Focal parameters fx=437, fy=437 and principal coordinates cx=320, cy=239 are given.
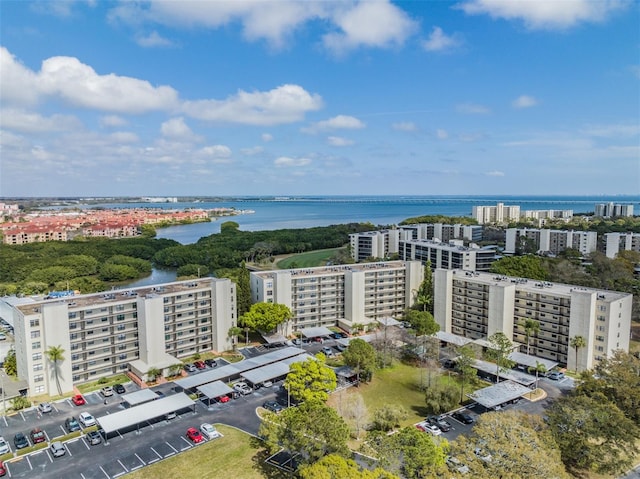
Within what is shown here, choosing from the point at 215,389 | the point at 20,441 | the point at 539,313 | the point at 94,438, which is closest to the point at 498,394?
the point at 539,313

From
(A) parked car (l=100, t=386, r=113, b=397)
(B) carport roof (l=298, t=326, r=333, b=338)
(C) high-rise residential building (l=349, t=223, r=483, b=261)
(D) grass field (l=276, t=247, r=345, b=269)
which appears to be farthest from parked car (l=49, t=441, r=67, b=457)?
(C) high-rise residential building (l=349, t=223, r=483, b=261)

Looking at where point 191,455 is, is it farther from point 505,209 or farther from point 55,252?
point 505,209

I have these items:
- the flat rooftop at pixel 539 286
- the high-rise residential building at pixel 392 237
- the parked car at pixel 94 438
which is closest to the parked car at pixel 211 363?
the parked car at pixel 94 438

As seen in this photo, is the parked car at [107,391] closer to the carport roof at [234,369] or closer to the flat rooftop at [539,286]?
the carport roof at [234,369]

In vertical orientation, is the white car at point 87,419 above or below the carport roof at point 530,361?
below

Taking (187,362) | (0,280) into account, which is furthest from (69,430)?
(0,280)
